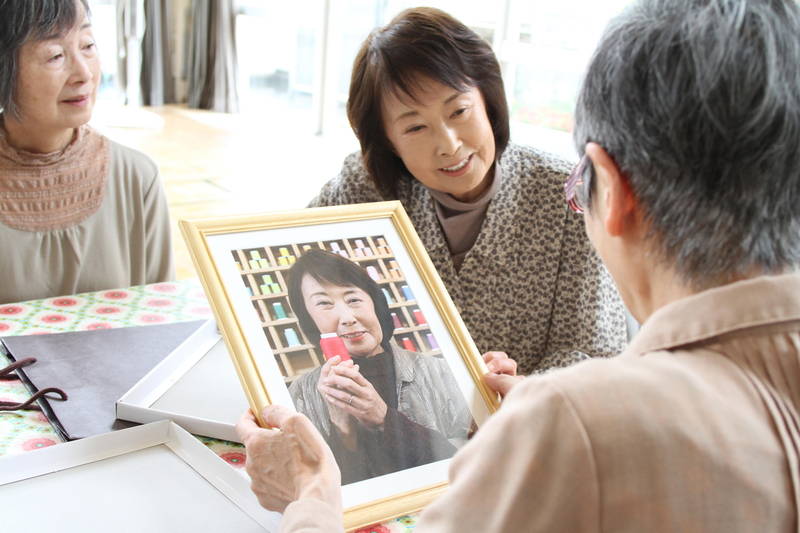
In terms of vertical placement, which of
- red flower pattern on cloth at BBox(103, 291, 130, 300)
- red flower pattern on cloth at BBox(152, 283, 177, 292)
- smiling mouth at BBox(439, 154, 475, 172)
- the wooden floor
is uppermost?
smiling mouth at BBox(439, 154, 475, 172)

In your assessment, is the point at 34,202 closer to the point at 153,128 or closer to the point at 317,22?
the point at 153,128

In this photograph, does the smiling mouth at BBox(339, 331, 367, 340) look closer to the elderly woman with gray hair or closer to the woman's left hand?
the woman's left hand

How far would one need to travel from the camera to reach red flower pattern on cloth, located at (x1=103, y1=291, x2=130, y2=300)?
1.79 meters

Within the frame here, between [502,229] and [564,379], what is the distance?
1049 mm

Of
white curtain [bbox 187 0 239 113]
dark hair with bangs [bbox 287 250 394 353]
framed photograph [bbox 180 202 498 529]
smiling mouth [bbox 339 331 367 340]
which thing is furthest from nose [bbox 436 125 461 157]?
white curtain [bbox 187 0 239 113]

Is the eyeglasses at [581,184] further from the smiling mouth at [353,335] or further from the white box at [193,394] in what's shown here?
the white box at [193,394]

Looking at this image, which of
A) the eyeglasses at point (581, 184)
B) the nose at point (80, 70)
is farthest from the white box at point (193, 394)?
the nose at point (80, 70)

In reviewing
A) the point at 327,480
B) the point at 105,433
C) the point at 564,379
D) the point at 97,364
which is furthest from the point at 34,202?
the point at 564,379

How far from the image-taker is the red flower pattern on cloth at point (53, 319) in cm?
164

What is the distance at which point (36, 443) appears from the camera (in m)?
1.21

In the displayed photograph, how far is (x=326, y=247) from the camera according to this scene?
4.19ft

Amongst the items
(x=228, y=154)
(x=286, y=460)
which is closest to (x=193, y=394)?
(x=286, y=460)

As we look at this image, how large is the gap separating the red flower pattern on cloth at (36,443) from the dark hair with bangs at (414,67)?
0.88 m

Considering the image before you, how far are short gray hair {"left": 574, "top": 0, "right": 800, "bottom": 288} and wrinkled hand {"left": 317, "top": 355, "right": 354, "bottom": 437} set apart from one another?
1.66 feet
